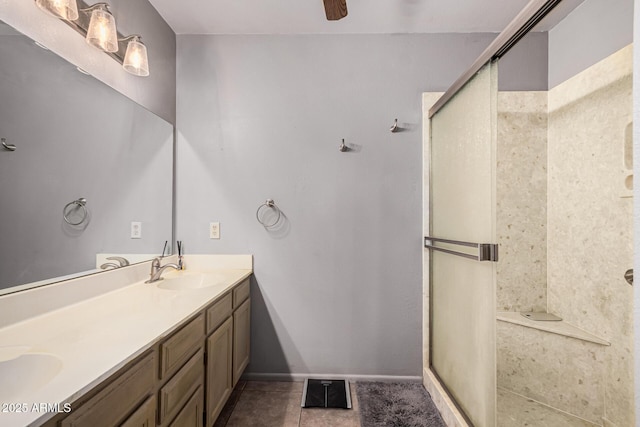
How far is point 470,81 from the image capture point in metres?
1.57

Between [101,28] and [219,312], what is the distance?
4.88 ft

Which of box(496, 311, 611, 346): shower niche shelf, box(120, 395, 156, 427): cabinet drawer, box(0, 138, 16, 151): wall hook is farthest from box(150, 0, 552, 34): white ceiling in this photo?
box(120, 395, 156, 427): cabinet drawer

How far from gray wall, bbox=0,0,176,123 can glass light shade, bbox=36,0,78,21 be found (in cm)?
4

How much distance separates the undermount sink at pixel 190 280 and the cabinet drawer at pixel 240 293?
0.37ft

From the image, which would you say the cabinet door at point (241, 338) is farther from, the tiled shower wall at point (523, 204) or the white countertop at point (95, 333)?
the tiled shower wall at point (523, 204)

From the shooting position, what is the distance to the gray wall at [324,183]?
7.16 ft

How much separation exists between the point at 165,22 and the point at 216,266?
69.7 inches

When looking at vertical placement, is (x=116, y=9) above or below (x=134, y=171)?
above

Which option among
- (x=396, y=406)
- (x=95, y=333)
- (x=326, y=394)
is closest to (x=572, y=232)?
(x=396, y=406)

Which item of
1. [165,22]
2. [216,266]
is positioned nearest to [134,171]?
[216,266]

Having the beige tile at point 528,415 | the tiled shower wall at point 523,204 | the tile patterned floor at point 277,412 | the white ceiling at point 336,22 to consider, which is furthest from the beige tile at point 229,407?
the white ceiling at point 336,22

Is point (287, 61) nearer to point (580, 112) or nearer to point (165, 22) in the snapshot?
point (165, 22)

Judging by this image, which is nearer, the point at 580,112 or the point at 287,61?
the point at 580,112

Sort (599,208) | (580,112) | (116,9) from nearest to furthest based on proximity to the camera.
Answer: (116,9) < (599,208) < (580,112)
